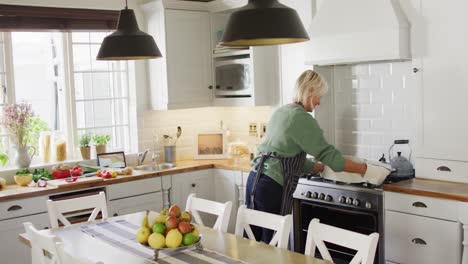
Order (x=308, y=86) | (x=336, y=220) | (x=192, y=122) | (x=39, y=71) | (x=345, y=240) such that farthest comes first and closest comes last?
Answer: (x=192, y=122)
(x=39, y=71)
(x=336, y=220)
(x=308, y=86)
(x=345, y=240)

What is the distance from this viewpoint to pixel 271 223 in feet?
10.0

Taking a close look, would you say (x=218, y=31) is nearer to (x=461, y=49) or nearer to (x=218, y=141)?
(x=218, y=141)

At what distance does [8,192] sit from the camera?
13.8 ft

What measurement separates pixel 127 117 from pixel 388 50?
106 inches

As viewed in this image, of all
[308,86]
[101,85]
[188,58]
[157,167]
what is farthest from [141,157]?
[308,86]

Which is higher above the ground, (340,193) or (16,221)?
(340,193)

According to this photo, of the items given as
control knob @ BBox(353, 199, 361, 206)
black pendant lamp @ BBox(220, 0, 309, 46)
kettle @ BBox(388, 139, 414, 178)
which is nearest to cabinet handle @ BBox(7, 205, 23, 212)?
control knob @ BBox(353, 199, 361, 206)

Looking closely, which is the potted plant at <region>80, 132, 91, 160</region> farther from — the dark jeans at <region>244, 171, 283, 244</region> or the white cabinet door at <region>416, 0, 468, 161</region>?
the white cabinet door at <region>416, 0, 468, 161</region>

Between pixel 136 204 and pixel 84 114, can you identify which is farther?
pixel 84 114

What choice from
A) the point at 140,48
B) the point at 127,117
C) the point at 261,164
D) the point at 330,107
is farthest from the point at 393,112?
the point at 127,117

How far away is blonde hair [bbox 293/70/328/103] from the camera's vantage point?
12.3ft

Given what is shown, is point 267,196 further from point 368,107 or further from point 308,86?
point 368,107

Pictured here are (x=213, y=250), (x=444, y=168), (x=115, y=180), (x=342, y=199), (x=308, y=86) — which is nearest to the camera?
(x=213, y=250)

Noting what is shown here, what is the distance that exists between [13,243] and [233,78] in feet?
7.74
